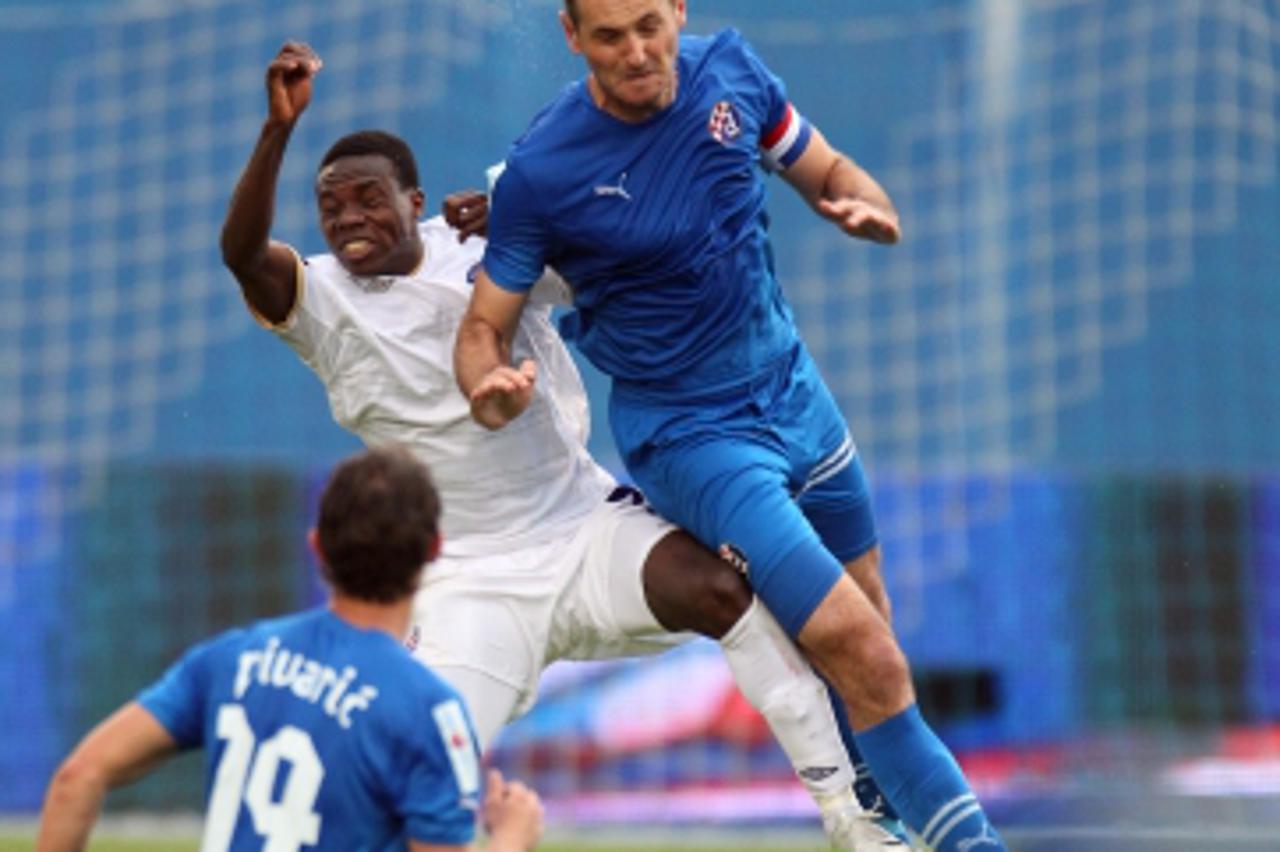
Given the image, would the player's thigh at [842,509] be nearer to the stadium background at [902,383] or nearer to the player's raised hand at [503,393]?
the player's raised hand at [503,393]

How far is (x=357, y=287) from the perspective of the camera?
6.32 metres

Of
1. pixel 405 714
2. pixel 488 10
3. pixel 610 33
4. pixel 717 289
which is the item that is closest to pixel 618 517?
pixel 717 289

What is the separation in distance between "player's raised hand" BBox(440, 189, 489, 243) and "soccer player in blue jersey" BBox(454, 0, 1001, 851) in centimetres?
37

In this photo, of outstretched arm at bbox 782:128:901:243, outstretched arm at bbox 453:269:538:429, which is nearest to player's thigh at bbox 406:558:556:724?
outstretched arm at bbox 453:269:538:429

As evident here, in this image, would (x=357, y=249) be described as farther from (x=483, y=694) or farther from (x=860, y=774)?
(x=860, y=774)

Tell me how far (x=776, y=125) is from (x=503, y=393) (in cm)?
106

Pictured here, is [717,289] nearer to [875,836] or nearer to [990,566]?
[875,836]

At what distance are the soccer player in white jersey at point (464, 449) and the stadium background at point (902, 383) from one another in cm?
415

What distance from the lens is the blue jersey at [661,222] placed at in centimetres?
582

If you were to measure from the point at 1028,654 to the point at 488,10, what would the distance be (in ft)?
11.8

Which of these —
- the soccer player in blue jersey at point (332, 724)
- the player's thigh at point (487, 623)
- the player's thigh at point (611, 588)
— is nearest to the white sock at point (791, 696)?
the player's thigh at point (611, 588)

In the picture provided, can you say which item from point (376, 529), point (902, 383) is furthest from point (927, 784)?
point (902, 383)

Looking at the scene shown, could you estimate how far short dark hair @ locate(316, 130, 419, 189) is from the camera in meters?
6.23

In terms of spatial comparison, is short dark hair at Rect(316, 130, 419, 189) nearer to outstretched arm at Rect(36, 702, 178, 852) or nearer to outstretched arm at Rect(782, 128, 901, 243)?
outstretched arm at Rect(782, 128, 901, 243)
